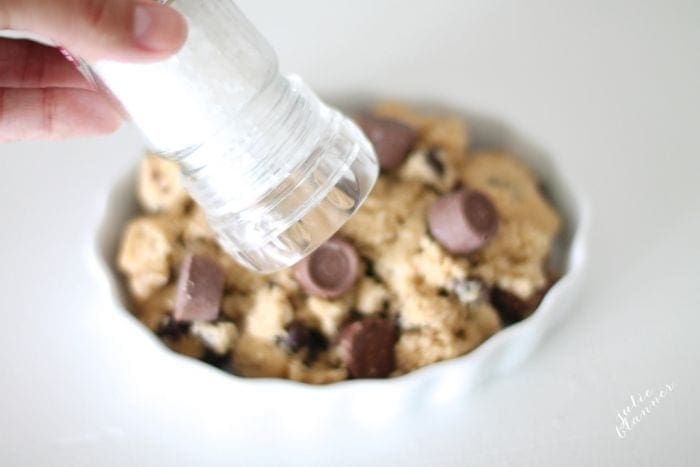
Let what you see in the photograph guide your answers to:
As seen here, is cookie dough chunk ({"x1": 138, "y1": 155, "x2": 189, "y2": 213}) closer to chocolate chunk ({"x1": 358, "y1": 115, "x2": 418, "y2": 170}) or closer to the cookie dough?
the cookie dough

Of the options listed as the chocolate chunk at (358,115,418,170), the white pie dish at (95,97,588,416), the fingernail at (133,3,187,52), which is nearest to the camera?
the fingernail at (133,3,187,52)

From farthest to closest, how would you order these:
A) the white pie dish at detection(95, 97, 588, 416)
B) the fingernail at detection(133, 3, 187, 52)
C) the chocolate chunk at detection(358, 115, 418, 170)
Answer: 1. the chocolate chunk at detection(358, 115, 418, 170)
2. the white pie dish at detection(95, 97, 588, 416)
3. the fingernail at detection(133, 3, 187, 52)

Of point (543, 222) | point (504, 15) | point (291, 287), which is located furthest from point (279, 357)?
point (504, 15)

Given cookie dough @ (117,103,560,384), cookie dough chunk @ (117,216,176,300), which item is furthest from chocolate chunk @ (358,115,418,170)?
cookie dough chunk @ (117,216,176,300)

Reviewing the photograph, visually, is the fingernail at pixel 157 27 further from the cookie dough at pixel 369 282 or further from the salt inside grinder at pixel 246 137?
the cookie dough at pixel 369 282

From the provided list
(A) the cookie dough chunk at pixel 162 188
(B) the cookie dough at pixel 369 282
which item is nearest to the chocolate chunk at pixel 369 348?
(B) the cookie dough at pixel 369 282

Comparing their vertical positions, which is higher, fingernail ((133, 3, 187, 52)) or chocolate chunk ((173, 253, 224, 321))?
fingernail ((133, 3, 187, 52))

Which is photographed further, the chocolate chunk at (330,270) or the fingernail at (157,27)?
the chocolate chunk at (330,270)

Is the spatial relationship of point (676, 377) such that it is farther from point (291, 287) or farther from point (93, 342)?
point (93, 342)

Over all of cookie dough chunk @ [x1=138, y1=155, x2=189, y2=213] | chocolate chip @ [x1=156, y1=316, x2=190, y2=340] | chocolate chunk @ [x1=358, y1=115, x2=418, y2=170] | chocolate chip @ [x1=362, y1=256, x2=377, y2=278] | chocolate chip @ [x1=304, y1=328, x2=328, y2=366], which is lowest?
chocolate chip @ [x1=156, y1=316, x2=190, y2=340]

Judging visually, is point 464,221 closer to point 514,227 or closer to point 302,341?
point 514,227
